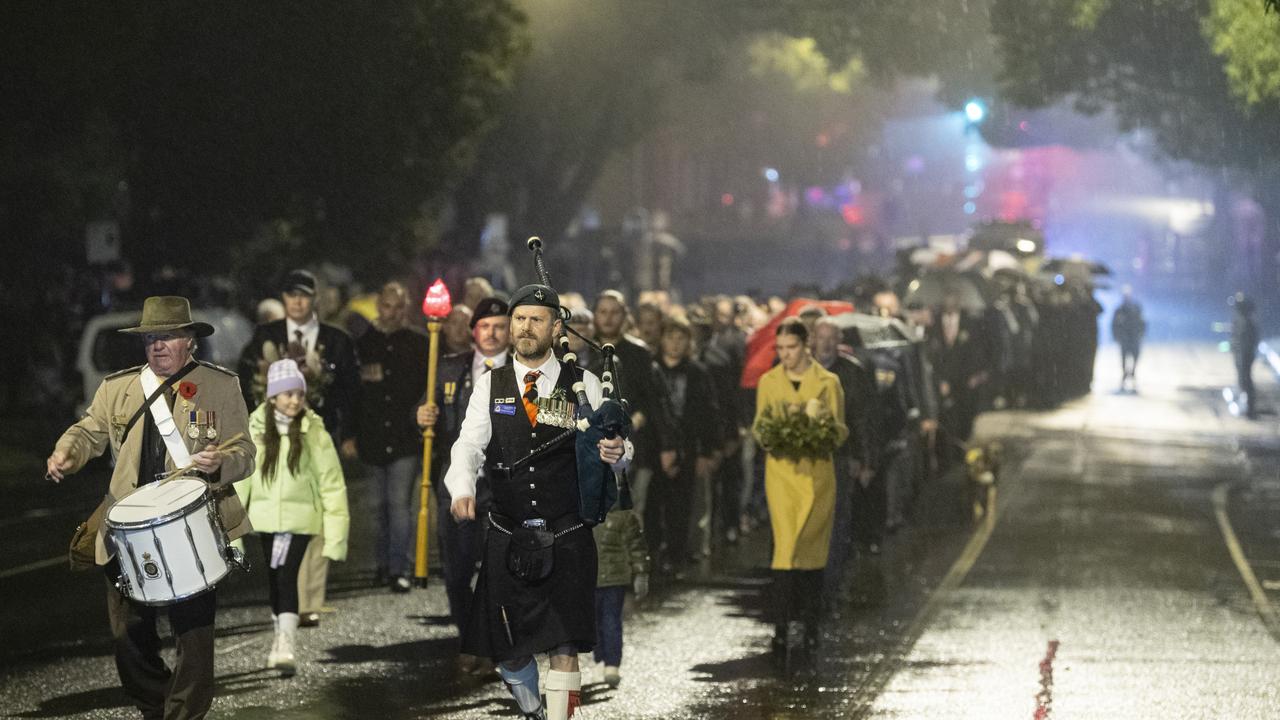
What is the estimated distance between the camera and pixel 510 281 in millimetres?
36656

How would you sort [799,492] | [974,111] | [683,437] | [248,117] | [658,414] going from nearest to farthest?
[799,492]
[658,414]
[683,437]
[248,117]
[974,111]

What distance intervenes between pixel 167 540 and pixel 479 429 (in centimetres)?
122

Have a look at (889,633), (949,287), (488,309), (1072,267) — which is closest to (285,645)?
Result: (488,309)

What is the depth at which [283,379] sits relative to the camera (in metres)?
10.3

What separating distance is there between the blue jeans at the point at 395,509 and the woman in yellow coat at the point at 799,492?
3034 mm

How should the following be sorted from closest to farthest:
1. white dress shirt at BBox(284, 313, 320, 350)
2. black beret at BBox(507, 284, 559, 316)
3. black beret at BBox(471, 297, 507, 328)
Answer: black beret at BBox(507, 284, 559, 316), black beret at BBox(471, 297, 507, 328), white dress shirt at BBox(284, 313, 320, 350)

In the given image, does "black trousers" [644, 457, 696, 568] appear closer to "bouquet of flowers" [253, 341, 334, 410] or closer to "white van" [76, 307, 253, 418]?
"bouquet of flowers" [253, 341, 334, 410]

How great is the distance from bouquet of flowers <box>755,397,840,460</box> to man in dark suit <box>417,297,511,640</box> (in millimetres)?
1494

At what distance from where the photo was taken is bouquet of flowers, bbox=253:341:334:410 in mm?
11009

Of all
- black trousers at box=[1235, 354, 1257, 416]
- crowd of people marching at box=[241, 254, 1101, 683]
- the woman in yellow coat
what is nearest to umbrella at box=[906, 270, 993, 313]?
black trousers at box=[1235, 354, 1257, 416]

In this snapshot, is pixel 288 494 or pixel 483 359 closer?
pixel 288 494

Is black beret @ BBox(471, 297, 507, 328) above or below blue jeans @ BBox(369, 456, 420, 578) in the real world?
above

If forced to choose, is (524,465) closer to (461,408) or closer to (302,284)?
(461,408)

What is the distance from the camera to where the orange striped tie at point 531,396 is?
7723 mm
